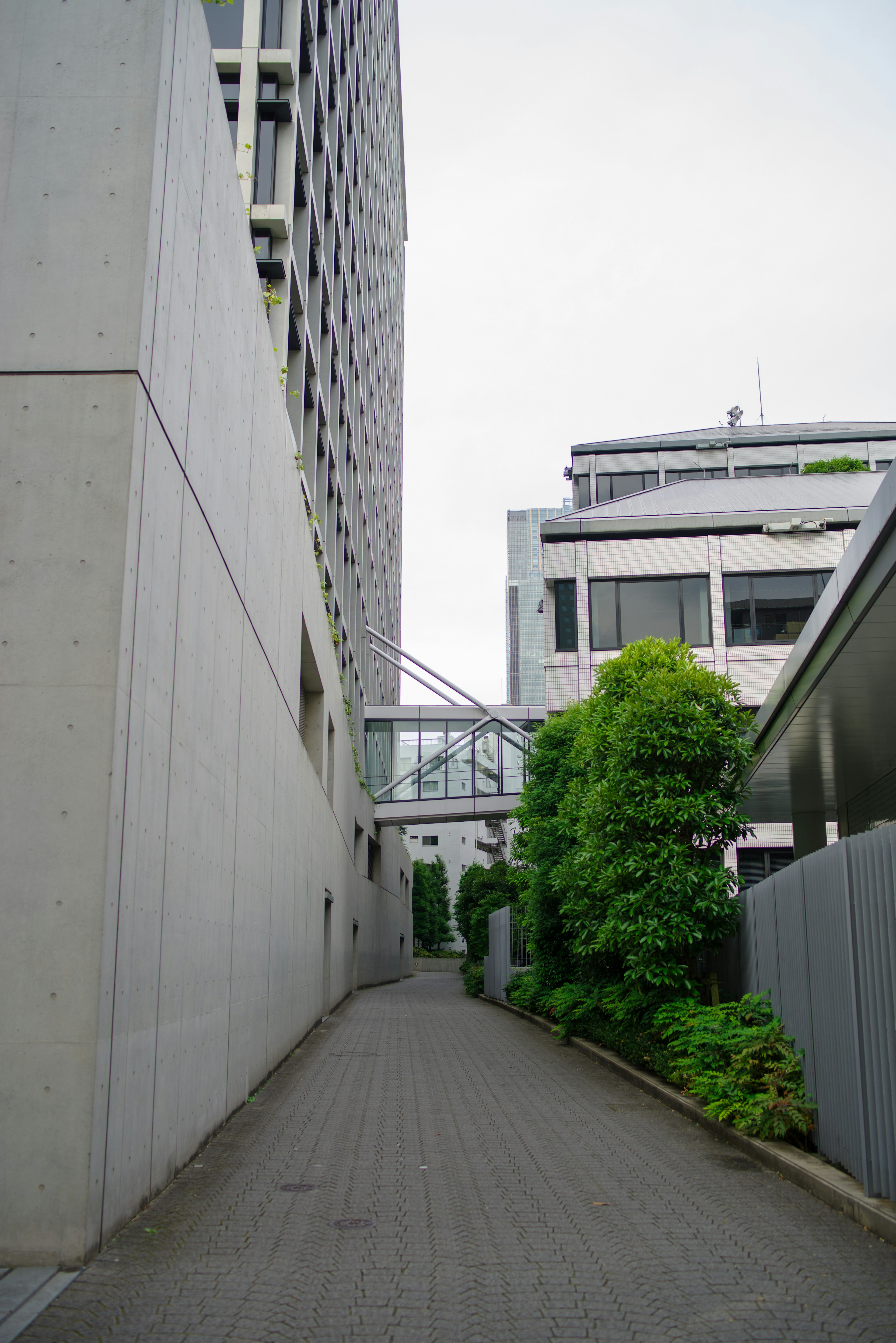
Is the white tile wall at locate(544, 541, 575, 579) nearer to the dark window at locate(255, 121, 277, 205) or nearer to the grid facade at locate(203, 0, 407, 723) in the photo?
the grid facade at locate(203, 0, 407, 723)

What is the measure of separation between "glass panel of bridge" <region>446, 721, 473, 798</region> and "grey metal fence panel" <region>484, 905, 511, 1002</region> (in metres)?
7.89

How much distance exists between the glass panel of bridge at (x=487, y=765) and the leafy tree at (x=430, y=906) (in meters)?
41.0

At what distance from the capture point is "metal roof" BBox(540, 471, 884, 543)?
28438mm

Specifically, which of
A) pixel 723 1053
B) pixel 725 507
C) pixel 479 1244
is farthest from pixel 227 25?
A: pixel 479 1244

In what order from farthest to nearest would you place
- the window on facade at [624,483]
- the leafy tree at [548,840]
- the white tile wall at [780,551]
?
the window on facade at [624,483] → the white tile wall at [780,551] → the leafy tree at [548,840]

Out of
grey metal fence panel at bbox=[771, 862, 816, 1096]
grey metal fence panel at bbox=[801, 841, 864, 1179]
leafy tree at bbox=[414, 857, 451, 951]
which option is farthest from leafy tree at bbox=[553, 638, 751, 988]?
leafy tree at bbox=[414, 857, 451, 951]

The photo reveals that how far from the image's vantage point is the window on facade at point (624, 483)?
4444 centimetres

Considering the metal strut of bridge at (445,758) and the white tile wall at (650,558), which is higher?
the white tile wall at (650,558)

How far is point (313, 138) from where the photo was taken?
22.7 m

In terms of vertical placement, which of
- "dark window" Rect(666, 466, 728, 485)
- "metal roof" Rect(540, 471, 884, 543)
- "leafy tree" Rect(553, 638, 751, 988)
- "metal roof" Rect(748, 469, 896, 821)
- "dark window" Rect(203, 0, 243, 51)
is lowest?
"leafy tree" Rect(553, 638, 751, 988)

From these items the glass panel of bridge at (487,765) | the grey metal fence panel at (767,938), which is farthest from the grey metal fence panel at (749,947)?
the glass panel of bridge at (487,765)

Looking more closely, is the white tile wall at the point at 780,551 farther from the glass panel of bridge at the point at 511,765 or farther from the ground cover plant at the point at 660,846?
the ground cover plant at the point at 660,846

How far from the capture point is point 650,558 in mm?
28516

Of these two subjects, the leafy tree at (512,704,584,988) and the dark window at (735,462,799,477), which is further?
the dark window at (735,462,799,477)
